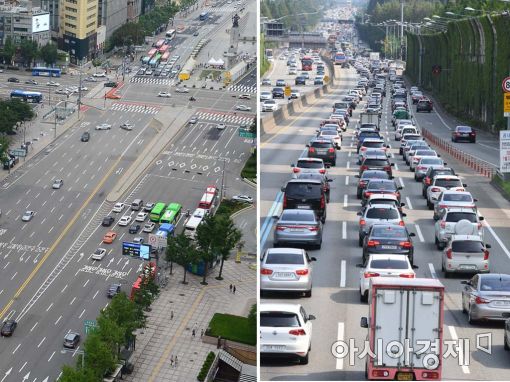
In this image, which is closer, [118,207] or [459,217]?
[459,217]

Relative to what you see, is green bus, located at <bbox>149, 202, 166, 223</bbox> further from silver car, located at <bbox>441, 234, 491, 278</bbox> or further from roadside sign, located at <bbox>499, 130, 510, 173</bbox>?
silver car, located at <bbox>441, 234, 491, 278</bbox>

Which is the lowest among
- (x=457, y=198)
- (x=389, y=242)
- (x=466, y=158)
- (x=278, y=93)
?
(x=278, y=93)

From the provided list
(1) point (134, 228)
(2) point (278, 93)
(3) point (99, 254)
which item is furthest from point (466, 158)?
(2) point (278, 93)

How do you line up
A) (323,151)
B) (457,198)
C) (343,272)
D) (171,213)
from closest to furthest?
(343,272) → (457,198) → (323,151) → (171,213)

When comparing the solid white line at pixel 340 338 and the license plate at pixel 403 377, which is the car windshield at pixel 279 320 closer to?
the solid white line at pixel 340 338

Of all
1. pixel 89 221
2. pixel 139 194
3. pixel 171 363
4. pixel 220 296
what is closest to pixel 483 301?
pixel 171 363

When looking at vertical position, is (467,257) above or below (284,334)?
below

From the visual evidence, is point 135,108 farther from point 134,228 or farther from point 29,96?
point 134,228
